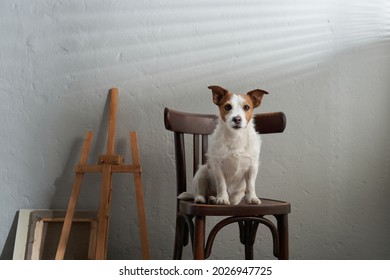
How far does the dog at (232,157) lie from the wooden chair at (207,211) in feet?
0.25

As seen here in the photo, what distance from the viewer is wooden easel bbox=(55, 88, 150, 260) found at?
1.83 metres

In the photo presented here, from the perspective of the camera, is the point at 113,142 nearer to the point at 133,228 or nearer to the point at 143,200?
the point at 143,200

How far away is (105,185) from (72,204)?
0.19 metres

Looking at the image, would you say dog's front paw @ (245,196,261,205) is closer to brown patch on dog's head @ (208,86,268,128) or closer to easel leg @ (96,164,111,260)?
brown patch on dog's head @ (208,86,268,128)

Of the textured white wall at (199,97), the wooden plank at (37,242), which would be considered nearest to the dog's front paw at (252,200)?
the textured white wall at (199,97)

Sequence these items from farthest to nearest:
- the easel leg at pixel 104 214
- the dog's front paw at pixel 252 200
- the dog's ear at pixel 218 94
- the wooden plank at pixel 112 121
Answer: the wooden plank at pixel 112 121 → the easel leg at pixel 104 214 → the dog's ear at pixel 218 94 → the dog's front paw at pixel 252 200

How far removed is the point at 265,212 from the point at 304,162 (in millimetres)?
806

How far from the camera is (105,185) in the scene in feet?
6.11

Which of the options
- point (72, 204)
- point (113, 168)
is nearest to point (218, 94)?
point (113, 168)

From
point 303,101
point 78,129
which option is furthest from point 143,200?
point 303,101

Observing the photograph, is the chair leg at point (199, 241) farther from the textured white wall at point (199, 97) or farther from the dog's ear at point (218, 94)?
the textured white wall at point (199, 97)

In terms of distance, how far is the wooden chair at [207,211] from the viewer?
1.31 metres

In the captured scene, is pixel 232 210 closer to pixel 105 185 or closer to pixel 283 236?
pixel 283 236

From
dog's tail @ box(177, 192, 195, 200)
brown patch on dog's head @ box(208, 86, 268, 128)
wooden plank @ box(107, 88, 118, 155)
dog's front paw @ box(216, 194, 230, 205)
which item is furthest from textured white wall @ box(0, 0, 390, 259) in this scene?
dog's front paw @ box(216, 194, 230, 205)
